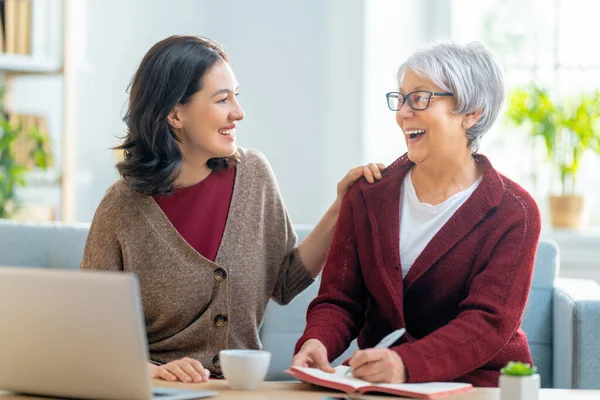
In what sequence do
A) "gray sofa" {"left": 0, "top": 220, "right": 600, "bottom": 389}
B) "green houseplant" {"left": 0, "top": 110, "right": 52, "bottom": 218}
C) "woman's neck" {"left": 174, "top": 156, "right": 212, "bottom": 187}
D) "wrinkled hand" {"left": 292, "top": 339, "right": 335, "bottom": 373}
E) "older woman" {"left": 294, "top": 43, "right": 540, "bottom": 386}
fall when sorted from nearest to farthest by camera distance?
"wrinkled hand" {"left": 292, "top": 339, "right": 335, "bottom": 373} → "older woman" {"left": 294, "top": 43, "right": 540, "bottom": 386} → "woman's neck" {"left": 174, "top": 156, "right": 212, "bottom": 187} → "gray sofa" {"left": 0, "top": 220, "right": 600, "bottom": 389} → "green houseplant" {"left": 0, "top": 110, "right": 52, "bottom": 218}

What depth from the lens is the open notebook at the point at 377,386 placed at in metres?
1.48

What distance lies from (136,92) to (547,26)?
2.48 meters

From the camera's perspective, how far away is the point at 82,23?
4.21m

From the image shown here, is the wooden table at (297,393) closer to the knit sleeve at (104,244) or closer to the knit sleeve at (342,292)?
the knit sleeve at (342,292)

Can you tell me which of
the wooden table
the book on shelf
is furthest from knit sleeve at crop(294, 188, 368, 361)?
the book on shelf

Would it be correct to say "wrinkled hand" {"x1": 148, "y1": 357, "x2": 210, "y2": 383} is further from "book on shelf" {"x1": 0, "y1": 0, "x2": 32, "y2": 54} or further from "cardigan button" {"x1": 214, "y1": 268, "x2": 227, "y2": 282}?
"book on shelf" {"x1": 0, "y1": 0, "x2": 32, "y2": 54}

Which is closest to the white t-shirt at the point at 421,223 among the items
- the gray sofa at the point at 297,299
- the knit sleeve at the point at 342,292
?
the knit sleeve at the point at 342,292

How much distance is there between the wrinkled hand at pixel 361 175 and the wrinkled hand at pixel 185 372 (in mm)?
640

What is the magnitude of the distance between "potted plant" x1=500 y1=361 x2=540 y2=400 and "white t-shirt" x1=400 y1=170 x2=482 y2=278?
0.63 meters

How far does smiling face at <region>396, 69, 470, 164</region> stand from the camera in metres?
1.95

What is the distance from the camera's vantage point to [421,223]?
1985 mm

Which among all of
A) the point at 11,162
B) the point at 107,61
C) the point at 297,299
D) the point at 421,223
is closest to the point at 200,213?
the point at 421,223

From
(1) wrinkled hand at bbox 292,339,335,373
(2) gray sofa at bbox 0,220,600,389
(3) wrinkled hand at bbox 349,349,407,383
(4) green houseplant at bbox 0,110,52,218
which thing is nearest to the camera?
(3) wrinkled hand at bbox 349,349,407,383

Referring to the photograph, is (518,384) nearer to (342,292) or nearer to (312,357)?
(312,357)
